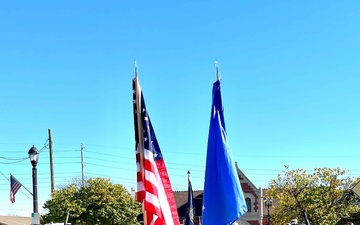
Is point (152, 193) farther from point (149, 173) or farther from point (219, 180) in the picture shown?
point (219, 180)

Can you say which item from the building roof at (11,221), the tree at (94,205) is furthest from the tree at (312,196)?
the building roof at (11,221)

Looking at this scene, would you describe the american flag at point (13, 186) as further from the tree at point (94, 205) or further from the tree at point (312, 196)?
the tree at point (312, 196)

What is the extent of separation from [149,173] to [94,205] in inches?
1098

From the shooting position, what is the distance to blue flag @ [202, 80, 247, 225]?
7668 mm

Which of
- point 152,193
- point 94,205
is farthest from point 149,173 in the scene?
point 94,205

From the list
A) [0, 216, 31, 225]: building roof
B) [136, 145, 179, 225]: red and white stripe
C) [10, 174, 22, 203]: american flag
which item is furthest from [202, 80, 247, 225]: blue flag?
[0, 216, 31, 225]: building roof

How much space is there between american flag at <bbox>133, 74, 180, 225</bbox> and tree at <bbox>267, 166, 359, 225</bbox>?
33.8m

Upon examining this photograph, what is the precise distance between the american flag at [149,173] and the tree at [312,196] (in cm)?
3378

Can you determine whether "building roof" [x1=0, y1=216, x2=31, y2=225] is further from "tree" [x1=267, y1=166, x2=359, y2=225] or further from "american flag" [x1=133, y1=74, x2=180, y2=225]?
"american flag" [x1=133, y1=74, x2=180, y2=225]

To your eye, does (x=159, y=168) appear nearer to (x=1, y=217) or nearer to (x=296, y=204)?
(x=296, y=204)

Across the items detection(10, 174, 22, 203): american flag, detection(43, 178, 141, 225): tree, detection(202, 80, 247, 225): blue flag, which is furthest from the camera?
detection(43, 178, 141, 225): tree

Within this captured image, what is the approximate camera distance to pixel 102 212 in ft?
112

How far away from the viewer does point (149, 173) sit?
782cm

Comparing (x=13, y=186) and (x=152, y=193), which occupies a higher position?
(x=13, y=186)
